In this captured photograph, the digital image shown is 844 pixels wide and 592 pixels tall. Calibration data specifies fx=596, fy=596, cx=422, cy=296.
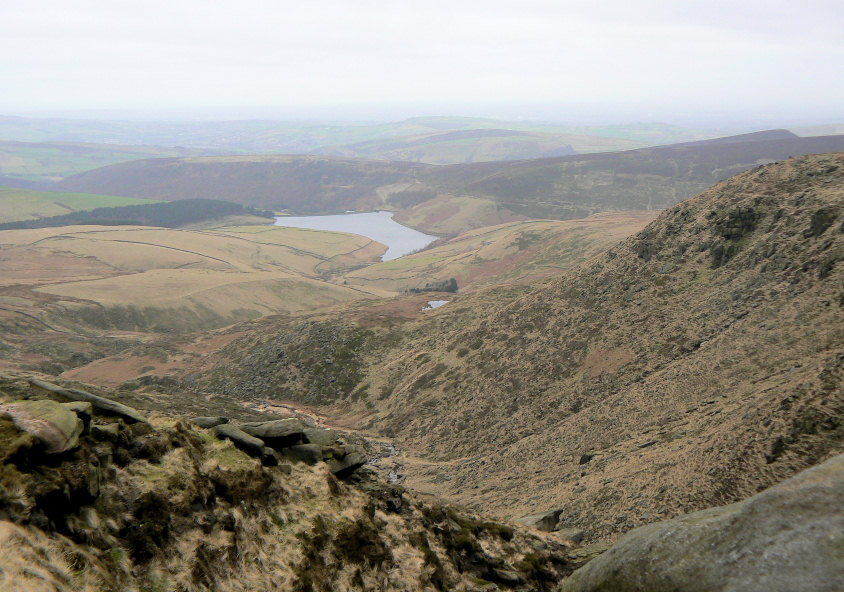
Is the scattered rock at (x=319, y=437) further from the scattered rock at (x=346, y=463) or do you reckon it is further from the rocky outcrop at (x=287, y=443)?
the scattered rock at (x=346, y=463)

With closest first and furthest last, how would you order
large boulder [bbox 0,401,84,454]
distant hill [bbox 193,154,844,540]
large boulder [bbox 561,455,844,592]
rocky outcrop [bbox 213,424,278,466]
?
large boulder [bbox 561,455,844,592], large boulder [bbox 0,401,84,454], rocky outcrop [bbox 213,424,278,466], distant hill [bbox 193,154,844,540]

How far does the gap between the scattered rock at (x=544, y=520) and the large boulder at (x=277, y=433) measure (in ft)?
32.7

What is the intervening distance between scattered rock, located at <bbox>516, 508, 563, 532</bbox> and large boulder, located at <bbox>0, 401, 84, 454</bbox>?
54.8 ft

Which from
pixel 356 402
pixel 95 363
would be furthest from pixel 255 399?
pixel 95 363

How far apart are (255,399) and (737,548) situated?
51782mm

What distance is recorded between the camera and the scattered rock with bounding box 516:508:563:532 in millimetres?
23938

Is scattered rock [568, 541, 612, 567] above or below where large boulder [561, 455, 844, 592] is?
below

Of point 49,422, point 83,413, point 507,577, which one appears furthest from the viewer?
point 507,577

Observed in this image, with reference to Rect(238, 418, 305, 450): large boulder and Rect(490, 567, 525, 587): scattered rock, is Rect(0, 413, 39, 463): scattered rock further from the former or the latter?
Rect(490, 567, 525, 587): scattered rock

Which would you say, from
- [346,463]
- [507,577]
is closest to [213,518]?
[346,463]

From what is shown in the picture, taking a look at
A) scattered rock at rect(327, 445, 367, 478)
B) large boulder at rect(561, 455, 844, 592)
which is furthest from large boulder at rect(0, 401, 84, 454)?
Result: large boulder at rect(561, 455, 844, 592)

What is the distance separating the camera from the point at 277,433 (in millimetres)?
21156

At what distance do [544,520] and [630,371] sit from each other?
61.0 feet

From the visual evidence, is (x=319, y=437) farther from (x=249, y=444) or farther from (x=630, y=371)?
(x=630, y=371)
